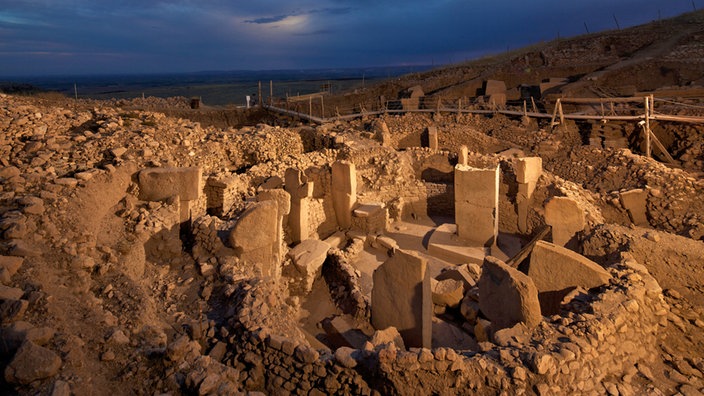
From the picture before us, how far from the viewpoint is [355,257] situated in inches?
340

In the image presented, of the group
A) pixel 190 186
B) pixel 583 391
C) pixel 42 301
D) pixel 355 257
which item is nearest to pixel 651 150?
pixel 355 257

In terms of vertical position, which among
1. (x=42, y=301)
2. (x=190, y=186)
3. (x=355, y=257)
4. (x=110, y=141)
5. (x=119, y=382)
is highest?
(x=110, y=141)

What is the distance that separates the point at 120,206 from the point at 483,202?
634cm

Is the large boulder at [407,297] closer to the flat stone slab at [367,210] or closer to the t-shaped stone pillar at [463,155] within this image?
the flat stone slab at [367,210]

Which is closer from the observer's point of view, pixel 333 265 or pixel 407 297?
pixel 407 297

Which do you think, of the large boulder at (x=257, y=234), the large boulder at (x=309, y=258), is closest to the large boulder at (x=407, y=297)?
the large boulder at (x=257, y=234)

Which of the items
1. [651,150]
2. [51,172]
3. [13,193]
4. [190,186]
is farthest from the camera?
[651,150]

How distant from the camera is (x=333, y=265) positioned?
26.2 feet

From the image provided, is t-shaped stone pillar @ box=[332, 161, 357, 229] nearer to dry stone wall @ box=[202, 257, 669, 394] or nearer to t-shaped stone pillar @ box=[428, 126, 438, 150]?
dry stone wall @ box=[202, 257, 669, 394]

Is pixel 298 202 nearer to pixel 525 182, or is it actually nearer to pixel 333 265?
pixel 333 265

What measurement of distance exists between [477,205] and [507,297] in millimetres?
3900

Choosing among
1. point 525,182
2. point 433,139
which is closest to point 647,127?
Answer: point 525,182

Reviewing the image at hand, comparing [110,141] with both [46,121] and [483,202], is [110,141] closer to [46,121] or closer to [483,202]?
[46,121]

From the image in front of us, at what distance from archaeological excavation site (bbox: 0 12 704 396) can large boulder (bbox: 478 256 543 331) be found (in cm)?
3
